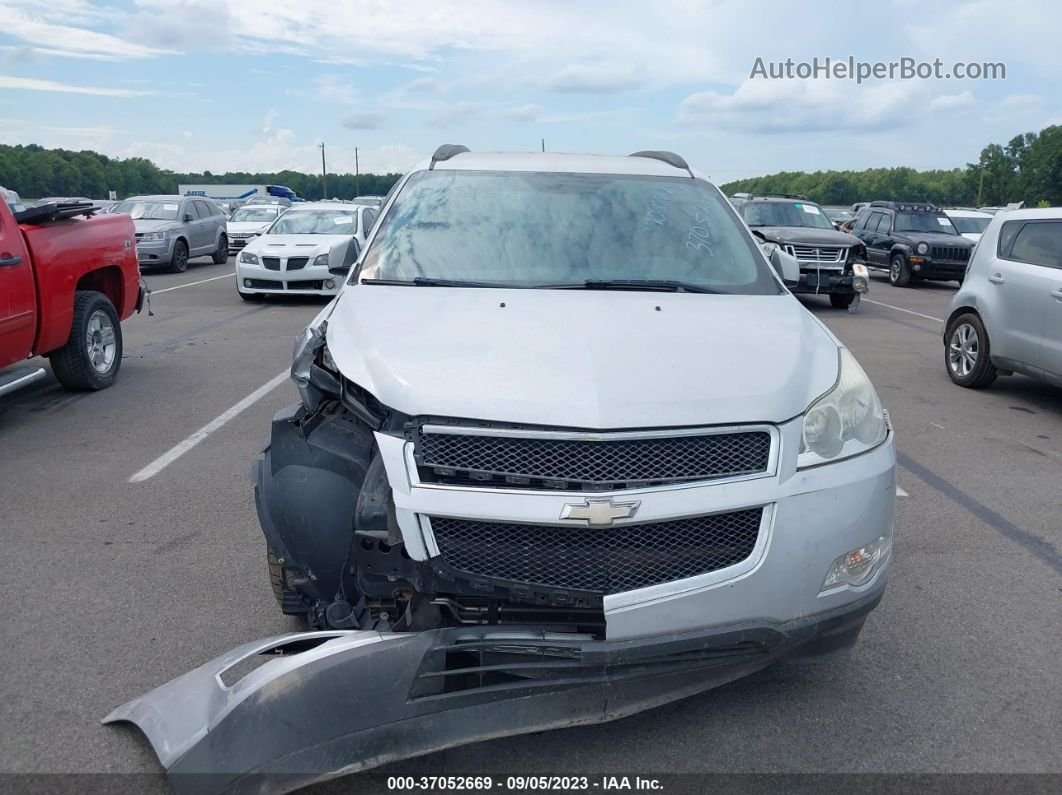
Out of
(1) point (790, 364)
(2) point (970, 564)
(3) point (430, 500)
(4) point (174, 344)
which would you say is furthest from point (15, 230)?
(2) point (970, 564)

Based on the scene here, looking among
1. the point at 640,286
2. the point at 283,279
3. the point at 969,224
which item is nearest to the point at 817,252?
the point at 283,279

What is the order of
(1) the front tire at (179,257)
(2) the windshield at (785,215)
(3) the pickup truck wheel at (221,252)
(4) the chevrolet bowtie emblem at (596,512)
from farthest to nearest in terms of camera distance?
(3) the pickup truck wheel at (221,252), (1) the front tire at (179,257), (2) the windshield at (785,215), (4) the chevrolet bowtie emblem at (596,512)

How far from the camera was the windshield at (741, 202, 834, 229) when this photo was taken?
698 inches

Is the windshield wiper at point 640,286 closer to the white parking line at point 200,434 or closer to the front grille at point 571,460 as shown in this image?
the front grille at point 571,460

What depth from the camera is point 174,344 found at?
37.9 ft

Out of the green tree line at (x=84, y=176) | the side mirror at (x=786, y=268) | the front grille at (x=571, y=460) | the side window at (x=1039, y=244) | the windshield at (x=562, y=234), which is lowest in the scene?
the green tree line at (x=84, y=176)

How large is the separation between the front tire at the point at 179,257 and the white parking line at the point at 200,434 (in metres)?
13.8

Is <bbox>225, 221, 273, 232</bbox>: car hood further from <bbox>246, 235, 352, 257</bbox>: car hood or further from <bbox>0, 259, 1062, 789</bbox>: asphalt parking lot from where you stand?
<bbox>0, 259, 1062, 789</bbox>: asphalt parking lot

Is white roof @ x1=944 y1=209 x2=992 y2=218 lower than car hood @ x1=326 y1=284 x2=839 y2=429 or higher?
lower

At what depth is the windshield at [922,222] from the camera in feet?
71.5

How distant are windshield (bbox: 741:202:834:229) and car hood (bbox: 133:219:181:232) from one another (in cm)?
1257

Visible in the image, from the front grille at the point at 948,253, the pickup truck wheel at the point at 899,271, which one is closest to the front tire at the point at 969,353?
the front grille at the point at 948,253

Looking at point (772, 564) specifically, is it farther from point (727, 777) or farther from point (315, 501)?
point (315, 501)

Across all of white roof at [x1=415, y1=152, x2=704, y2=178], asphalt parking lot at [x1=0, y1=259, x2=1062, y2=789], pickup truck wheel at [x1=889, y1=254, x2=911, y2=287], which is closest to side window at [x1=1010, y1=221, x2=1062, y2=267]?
asphalt parking lot at [x1=0, y1=259, x2=1062, y2=789]
